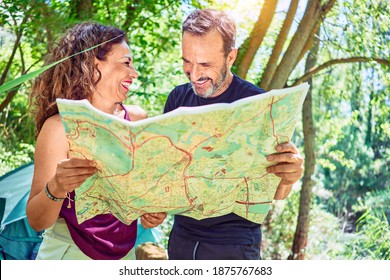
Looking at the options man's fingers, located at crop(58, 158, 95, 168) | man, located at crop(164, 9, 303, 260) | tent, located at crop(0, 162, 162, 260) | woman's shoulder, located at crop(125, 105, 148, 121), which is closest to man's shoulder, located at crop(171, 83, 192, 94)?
man, located at crop(164, 9, 303, 260)

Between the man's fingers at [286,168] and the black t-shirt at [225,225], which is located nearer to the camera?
the man's fingers at [286,168]

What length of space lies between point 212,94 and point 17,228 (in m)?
2.45

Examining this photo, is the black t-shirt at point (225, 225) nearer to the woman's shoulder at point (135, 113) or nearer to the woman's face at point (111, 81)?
the woman's face at point (111, 81)

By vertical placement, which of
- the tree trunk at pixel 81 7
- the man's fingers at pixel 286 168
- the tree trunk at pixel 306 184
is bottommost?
the tree trunk at pixel 306 184

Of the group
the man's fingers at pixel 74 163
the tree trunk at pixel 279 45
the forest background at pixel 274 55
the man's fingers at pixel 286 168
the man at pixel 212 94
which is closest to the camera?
the man's fingers at pixel 74 163

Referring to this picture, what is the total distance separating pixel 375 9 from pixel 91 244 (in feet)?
12.7

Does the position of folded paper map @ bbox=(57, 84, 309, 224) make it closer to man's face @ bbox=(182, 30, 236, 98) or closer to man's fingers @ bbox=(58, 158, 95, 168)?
man's fingers @ bbox=(58, 158, 95, 168)

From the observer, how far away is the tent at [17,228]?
13.1 ft

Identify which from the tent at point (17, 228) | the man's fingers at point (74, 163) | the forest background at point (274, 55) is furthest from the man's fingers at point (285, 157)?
the forest background at point (274, 55)

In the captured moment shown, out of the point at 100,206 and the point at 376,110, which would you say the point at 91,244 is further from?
the point at 376,110

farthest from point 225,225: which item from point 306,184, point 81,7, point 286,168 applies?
point 306,184

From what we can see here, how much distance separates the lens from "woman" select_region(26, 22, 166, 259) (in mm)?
2027

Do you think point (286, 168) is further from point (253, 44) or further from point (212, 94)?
point (253, 44)

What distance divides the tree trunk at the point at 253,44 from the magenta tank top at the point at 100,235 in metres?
3.49
